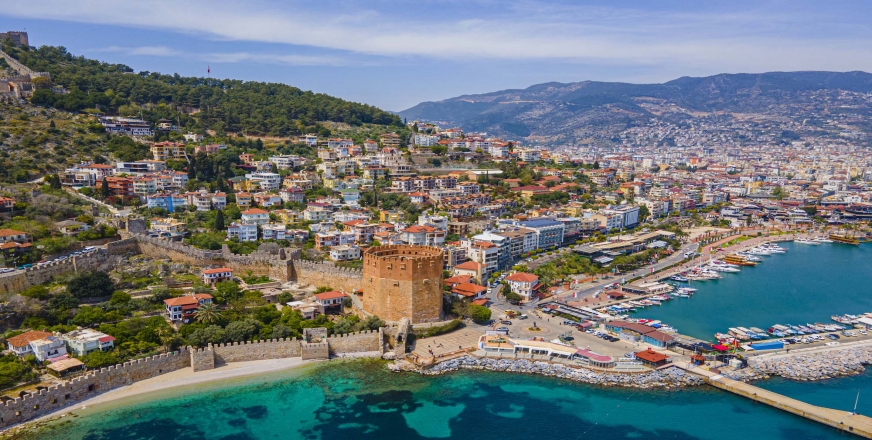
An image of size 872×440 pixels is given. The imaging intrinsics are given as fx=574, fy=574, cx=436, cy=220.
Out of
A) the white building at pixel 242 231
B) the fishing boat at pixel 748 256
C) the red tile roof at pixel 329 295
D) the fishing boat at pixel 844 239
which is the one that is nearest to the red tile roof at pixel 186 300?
the red tile roof at pixel 329 295

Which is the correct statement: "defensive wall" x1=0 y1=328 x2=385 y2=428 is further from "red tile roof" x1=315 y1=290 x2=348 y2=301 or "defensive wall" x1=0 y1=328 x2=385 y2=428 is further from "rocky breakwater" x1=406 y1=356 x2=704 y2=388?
"red tile roof" x1=315 y1=290 x2=348 y2=301

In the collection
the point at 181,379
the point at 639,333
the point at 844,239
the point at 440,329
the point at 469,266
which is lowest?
the point at 844,239

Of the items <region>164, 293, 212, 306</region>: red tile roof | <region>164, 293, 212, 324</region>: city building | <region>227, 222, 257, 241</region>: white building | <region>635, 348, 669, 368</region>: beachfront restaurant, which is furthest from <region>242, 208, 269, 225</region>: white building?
<region>635, 348, 669, 368</region>: beachfront restaurant

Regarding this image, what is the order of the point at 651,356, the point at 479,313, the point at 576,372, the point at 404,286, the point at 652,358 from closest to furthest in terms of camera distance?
the point at 576,372 → the point at 652,358 → the point at 651,356 → the point at 404,286 → the point at 479,313

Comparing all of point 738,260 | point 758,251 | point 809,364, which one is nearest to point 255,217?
point 809,364

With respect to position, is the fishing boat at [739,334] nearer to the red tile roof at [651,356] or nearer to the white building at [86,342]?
the red tile roof at [651,356]

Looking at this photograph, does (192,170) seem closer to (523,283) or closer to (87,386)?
(523,283)

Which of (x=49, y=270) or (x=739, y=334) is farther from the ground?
(x=49, y=270)
